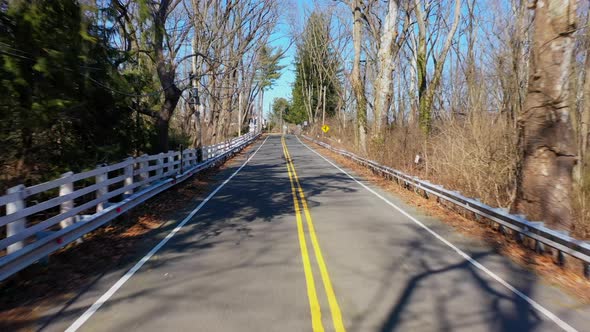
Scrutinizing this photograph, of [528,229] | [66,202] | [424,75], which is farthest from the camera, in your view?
[424,75]

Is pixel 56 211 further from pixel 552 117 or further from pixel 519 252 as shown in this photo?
pixel 552 117

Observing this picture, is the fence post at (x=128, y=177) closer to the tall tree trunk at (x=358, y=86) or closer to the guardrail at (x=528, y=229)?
the guardrail at (x=528, y=229)

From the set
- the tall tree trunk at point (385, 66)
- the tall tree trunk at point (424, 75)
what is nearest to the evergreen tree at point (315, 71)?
the tall tree trunk at point (385, 66)

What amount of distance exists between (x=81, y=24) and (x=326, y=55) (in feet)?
166

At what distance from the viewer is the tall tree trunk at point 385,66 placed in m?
22.2

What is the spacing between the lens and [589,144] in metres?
10.4

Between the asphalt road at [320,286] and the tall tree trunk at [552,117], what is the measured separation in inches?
59.6

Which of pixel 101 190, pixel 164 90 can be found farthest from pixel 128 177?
pixel 164 90

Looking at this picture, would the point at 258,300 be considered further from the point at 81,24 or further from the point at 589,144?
the point at 589,144

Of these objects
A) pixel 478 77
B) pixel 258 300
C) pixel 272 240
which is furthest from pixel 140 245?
pixel 478 77

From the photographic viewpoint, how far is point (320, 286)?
18.5 feet

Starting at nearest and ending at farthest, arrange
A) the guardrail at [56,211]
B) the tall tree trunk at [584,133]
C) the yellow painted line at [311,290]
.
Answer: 1. the yellow painted line at [311,290]
2. the guardrail at [56,211]
3. the tall tree trunk at [584,133]

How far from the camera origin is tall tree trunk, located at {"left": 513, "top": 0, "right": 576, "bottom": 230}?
304 inches

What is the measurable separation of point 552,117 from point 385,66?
1570cm
